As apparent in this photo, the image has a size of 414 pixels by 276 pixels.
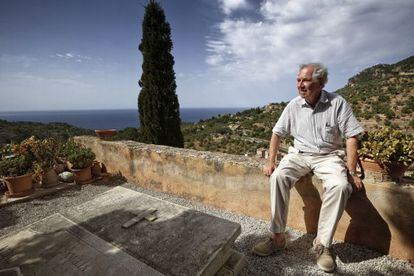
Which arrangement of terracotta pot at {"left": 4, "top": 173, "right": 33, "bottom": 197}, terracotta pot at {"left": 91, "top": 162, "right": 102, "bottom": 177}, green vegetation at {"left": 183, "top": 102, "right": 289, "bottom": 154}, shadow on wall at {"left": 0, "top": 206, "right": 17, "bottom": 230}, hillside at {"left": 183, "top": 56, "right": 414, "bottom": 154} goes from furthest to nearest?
green vegetation at {"left": 183, "top": 102, "right": 289, "bottom": 154} < hillside at {"left": 183, "top": 56, "right": 414, "bottom": 154} < terracotta pot at {"left": 91, "top": 162, "right": 102, "bottom": 177} < terracotta pot at {"left": 4, "top": 173, "right": 33, "bottom": 197} < shadow on wall at {"left": 0, "top": 206, "right": 17, "bottom": 230}

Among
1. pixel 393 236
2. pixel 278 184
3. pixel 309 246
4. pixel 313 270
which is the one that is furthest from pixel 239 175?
pixel 393 236

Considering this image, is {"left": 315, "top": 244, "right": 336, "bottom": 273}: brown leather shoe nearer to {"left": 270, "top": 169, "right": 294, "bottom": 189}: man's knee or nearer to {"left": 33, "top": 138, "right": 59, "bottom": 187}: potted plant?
{"left": 270, "top": 169, "right": 294, "bottom": 189}: man's knee

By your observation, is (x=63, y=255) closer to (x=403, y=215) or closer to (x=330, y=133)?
(x=330, y=133)

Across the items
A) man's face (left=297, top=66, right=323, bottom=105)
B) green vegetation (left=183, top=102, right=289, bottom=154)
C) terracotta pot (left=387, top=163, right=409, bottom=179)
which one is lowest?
green vegetation (left=183, top=102, right=289, bottom=154)

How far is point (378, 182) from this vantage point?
213cm

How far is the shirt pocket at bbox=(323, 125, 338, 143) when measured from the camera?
2256 millimetres

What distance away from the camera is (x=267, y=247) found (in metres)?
2.24

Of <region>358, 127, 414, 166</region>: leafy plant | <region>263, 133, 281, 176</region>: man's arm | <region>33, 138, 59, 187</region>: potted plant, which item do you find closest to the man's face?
<region>263, 133, 281, 176</region>: man's arm

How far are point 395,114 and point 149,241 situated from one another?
24.2 metres

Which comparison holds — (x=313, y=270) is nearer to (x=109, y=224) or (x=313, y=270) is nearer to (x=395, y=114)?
(x=109, y=224)

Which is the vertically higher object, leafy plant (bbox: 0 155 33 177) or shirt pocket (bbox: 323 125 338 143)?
shirt pocket (bbox: 323 125 338 143)

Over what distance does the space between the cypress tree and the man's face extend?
6276mm

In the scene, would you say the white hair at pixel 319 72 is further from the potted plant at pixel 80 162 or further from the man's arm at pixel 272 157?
the potted plant at pixel 80 162

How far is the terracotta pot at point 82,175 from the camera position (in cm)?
436
